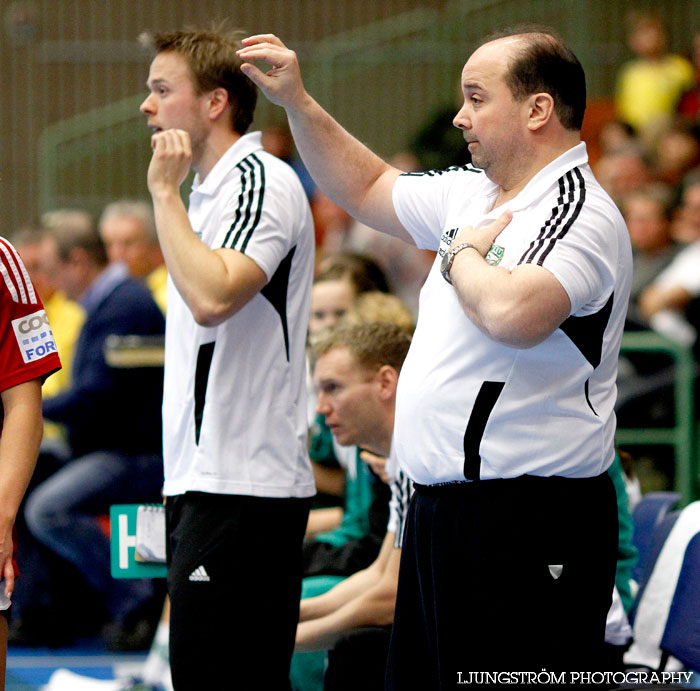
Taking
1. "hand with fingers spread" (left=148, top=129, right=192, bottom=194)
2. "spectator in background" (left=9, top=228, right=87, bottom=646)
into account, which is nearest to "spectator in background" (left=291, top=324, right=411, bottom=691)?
"hand with fingers spread" (left=148, top=129, right=192, bottom=194)

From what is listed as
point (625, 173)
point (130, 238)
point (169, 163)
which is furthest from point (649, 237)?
point (169, 163)

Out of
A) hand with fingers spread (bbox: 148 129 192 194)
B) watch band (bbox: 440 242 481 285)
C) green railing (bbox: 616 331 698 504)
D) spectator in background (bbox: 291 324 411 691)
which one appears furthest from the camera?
green railing (bbox: 616 331 698 504)

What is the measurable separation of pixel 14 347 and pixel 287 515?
0.81 meters

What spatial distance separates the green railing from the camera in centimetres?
596

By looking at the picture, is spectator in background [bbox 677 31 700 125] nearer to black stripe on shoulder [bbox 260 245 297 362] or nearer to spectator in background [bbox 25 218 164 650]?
spectator in background [bbox 25 218 164 650]

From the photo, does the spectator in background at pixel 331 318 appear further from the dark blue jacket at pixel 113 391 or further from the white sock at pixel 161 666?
the dark blue jacket at pixel 113 391

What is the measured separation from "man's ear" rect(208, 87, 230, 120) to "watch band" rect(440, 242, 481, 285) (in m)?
0.94

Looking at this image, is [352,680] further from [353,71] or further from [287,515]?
[353,71]

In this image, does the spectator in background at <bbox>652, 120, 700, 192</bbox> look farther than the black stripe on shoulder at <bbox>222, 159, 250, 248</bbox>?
Yes

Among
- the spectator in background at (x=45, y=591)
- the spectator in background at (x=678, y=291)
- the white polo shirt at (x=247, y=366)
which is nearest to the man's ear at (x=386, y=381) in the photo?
the white polo shirt at (x=247, y=366)

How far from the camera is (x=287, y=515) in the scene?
116 inches

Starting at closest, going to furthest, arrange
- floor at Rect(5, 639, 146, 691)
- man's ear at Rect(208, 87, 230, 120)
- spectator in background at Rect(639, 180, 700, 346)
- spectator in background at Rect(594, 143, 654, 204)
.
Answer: man's ear at Rect(208, 87, 230, 120)
floor at Rect(5, 639, 146, 691)
spectator in background at Rect(639, 180, 700, 346)
spectator in background at Rect(594, 143, 654, 204)

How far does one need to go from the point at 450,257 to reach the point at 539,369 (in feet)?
0.96

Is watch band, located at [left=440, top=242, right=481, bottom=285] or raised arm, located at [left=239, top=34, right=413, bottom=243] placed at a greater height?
raised arm, located at [left=239, top=34, right=413, bottom=243]
